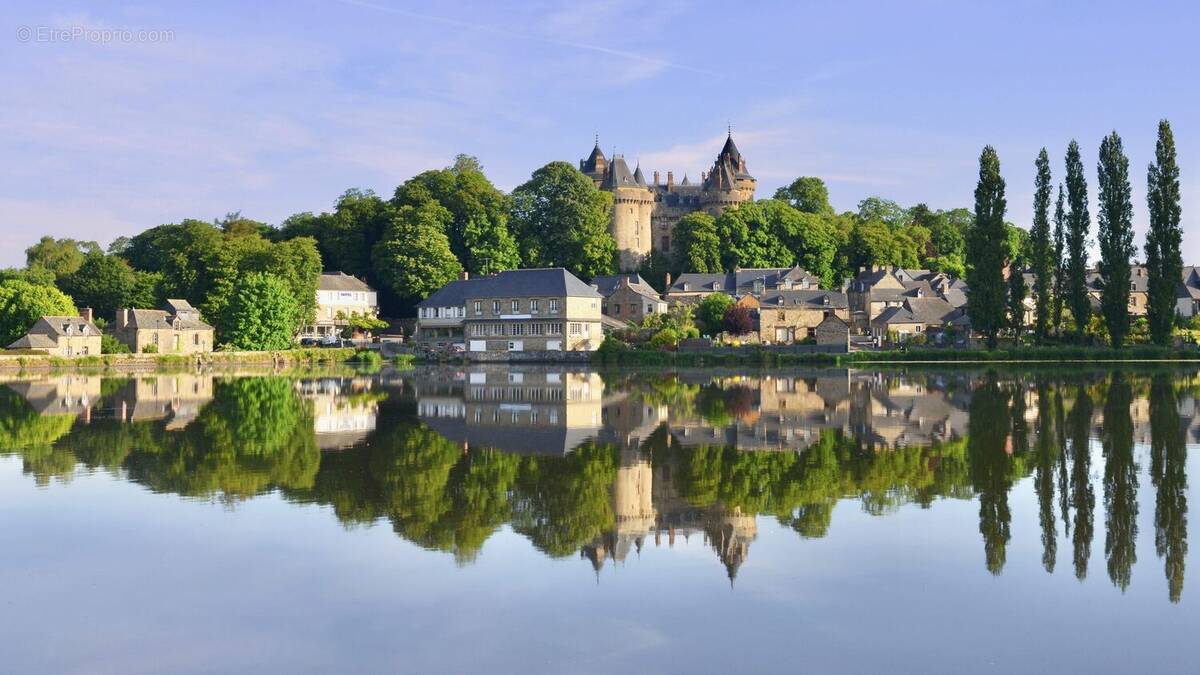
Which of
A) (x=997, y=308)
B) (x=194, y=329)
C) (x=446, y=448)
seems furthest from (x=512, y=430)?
(x=194, y=329)

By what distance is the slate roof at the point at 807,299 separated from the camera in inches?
2835

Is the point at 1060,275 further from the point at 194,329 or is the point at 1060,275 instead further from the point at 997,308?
the point at 194,329

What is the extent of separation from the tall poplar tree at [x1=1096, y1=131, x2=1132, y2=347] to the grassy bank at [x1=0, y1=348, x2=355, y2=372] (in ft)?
141

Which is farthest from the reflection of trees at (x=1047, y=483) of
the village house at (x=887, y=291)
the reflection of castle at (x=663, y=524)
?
the village house at (x=887, y=291)

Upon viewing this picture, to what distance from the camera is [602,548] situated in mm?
10562

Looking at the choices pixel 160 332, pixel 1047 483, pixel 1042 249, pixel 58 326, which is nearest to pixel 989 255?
pixel 1042 249

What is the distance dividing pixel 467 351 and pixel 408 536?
56562 mm

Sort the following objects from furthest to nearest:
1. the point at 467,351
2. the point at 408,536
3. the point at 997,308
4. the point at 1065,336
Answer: the point at 467,351, the point at 1065,336, the point at 997,308, the point at 408,536

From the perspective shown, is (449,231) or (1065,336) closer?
(1065,336)

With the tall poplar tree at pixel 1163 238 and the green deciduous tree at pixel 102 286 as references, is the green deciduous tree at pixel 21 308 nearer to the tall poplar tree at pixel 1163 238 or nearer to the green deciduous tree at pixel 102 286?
the green deciduous tree at pixel 102 286

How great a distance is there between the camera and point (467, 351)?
6731cm

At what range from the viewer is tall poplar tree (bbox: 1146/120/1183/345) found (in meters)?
→ 52.7

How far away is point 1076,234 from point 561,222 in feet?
135

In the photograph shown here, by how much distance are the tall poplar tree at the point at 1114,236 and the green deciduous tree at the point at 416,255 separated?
143 feet
